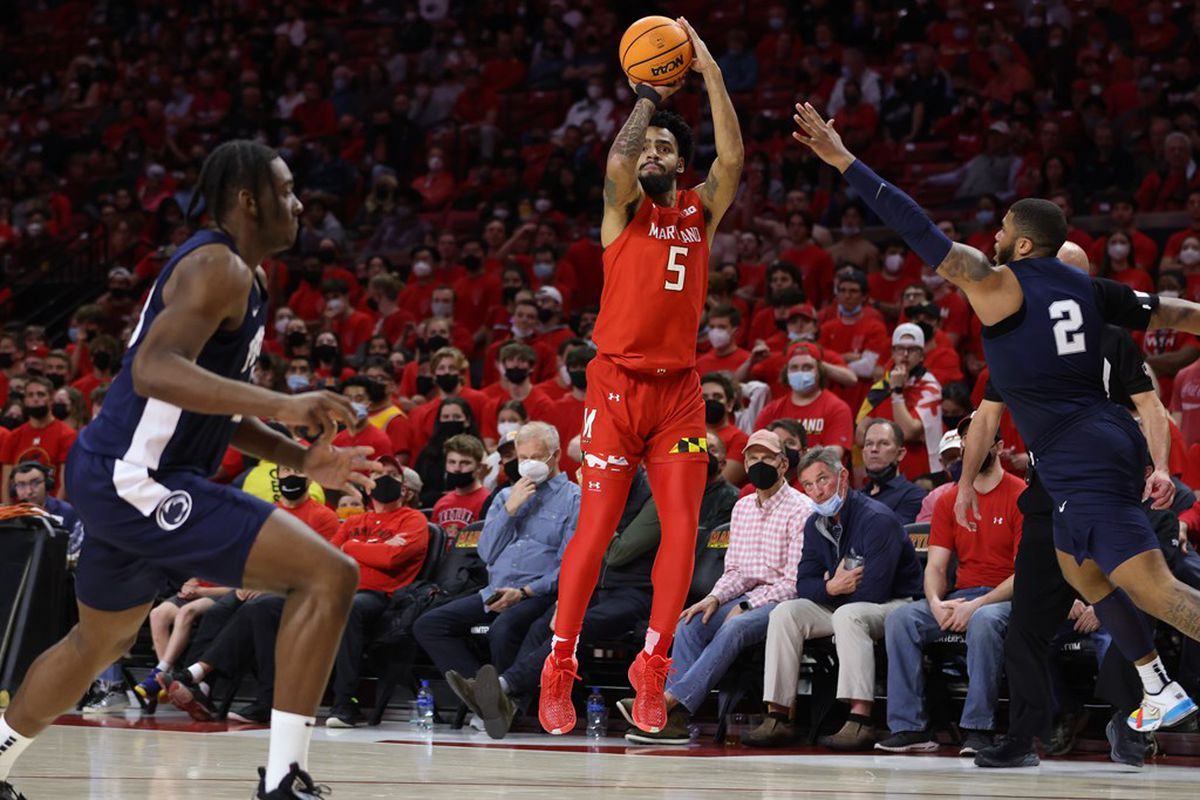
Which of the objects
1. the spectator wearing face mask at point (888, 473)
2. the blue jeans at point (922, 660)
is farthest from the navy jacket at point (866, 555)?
the spectator wearing face mask at point (888, 473)

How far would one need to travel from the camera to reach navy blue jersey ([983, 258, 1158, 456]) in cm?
613

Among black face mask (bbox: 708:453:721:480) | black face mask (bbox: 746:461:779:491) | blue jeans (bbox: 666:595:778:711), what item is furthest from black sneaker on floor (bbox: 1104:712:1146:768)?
Answer: black face mask (bbox: 708:453:721:480)

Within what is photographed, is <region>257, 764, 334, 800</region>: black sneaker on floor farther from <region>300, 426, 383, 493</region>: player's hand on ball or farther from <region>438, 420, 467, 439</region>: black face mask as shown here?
<region>438, 420, 467, 439</region>: black face mask

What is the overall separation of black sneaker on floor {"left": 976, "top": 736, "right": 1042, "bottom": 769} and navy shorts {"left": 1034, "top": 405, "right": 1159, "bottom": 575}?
5.39 ft

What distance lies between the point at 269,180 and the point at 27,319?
15.1 meters

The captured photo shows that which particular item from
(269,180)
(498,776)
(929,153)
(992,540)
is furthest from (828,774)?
(929,153)

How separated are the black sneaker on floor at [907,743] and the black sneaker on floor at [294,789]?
4.62 meters

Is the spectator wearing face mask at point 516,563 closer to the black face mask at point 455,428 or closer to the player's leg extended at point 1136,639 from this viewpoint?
the black face mask at point 455,428

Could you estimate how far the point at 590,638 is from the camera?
30.6 ft

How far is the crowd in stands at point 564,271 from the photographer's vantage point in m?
9.08

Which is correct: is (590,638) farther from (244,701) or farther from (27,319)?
(27,319)

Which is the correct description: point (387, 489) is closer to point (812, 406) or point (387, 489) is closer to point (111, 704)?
point (111, 704)

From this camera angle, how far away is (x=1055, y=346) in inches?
241

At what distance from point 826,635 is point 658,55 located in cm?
359
